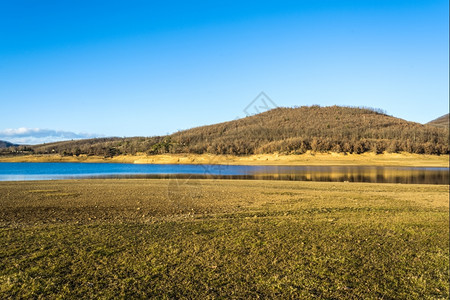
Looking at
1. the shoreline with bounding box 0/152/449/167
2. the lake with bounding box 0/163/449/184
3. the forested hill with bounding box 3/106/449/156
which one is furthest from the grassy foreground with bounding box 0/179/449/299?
the forested hill with bounding box 3/106/449/156

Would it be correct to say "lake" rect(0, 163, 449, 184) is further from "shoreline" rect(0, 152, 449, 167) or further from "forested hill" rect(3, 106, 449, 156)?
"forested hill" rect(3, 106, 449, 156)

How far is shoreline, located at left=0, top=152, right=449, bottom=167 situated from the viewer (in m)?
77.1

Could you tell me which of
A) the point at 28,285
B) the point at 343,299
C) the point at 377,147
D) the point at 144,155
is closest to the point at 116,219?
the point at 28,285

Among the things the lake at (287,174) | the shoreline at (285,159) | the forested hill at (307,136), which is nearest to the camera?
the lake at (287,174)

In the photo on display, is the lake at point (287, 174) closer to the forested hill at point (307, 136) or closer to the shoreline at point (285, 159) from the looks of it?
the shoreline at point (285, 159)

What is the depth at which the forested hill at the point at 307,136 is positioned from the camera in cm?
9294

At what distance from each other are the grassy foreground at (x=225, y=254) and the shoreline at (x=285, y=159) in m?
69.8

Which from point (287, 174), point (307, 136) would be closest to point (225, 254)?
point (287, 174)

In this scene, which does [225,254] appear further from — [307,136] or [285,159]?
[307,136]

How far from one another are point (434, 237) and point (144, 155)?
109120 mm

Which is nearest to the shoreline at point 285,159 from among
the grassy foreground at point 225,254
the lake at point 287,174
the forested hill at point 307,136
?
the forested hill at point 307,136

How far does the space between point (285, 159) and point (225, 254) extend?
84.1 metres

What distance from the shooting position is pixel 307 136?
112m

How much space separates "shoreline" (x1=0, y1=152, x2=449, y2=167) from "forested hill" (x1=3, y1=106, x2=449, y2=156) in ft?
13.0
